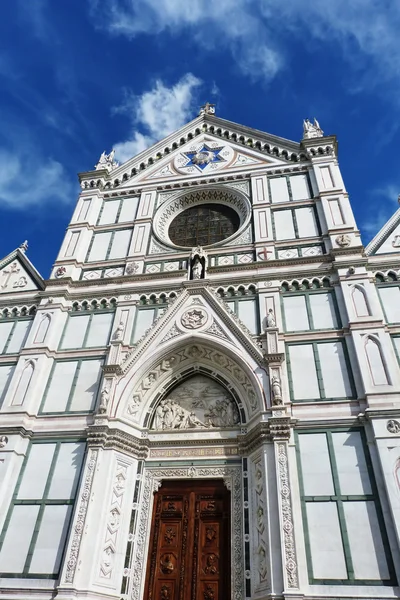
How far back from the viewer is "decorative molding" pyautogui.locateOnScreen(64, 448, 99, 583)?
359 inches

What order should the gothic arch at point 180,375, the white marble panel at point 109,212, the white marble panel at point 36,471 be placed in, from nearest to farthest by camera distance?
the white marble panel at point 36,471
the gothic arch at point 180,375
the white marble panel at point 109,212

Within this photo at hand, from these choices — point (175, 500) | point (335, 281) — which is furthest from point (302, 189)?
point (175, 500)

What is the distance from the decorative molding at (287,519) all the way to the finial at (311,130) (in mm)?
12063

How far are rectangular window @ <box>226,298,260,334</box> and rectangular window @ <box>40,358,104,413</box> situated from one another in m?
3.83

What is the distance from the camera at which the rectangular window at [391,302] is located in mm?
11625

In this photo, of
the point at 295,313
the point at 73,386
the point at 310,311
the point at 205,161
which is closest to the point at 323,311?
the point at 310,311

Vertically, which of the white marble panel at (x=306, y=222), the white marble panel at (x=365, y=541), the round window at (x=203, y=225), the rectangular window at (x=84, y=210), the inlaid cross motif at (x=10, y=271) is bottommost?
the white marble panel at (x=365, y=541)

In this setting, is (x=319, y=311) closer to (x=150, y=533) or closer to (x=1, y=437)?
(x=150, y=533)

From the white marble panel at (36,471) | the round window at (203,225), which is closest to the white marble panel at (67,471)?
the white marble panel at (36,471)

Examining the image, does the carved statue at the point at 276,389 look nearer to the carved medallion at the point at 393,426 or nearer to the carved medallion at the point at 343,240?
the carved medallion at the point at 393,426

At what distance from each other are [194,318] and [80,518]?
5499 millimetres

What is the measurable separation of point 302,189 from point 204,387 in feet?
24.9

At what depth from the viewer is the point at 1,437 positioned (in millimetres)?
11156

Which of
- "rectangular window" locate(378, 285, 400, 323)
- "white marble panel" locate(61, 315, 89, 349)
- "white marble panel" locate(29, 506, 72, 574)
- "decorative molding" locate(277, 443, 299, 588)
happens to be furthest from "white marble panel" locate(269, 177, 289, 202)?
"white marble panel" locate(29, 506, 72, 574)
